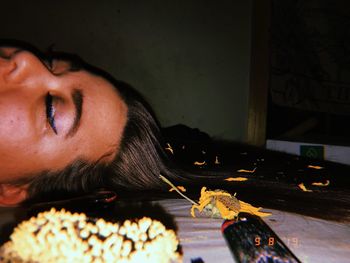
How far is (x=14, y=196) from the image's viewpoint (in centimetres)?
105

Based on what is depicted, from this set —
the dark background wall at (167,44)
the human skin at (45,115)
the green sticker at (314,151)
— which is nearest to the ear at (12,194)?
the human skin at (45,115)

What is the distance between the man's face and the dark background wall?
1.07 metres

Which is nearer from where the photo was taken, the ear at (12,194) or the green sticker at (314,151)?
the ear at (12,194)

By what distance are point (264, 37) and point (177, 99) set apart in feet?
2.84

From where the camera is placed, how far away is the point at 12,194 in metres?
1.05

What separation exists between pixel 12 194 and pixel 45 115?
37 centimetres

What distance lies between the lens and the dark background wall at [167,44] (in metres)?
1.93

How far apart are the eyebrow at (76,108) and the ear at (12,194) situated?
1.01 ft

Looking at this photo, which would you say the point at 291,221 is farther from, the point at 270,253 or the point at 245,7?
the point at 245,7

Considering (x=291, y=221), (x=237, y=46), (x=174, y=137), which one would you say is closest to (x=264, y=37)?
(x=237, y=46)

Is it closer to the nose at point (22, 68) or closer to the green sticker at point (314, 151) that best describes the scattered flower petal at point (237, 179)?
the nose at point (22, 68)

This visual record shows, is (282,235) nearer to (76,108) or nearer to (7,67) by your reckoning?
(76,108)

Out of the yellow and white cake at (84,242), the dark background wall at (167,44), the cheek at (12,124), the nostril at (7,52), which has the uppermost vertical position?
the dark background wall at (167,44)
